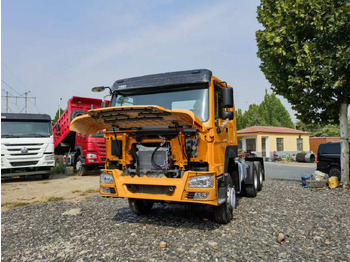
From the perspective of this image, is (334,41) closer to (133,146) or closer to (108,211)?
(133,146)

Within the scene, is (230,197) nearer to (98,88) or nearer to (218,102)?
(218,102)

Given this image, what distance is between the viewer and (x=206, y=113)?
4.70 metres

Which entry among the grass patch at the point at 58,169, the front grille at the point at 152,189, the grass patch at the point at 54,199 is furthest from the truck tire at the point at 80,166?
the front grille at the point at 152,189

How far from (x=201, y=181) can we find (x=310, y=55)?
20.9 feet

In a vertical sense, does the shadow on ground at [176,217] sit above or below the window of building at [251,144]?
below

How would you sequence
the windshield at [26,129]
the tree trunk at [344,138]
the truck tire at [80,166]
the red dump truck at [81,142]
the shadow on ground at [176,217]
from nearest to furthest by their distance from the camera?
the shadow on ground at [176,217] < the tree trunk at [344,138] < the windshield at [26,129] < the red dump truck at [81,142] < the truck tire at [80,166]

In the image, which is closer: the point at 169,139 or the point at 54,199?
the point at 169,139

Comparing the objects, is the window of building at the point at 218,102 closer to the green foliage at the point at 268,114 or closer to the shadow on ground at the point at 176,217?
the shadow on ground at the point at 176,217

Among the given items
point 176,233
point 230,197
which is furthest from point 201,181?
point 230,197

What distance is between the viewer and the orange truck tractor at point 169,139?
4273 millimetres

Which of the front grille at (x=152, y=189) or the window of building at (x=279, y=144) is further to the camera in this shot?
the window of building at (x=279, y=144)

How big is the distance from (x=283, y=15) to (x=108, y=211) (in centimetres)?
816

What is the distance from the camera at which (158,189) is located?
4.49m

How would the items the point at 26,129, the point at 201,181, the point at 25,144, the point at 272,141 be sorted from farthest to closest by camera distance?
the point at 272,141 → the point at 26,129 → the point at 25,144 → the point at 201,181
